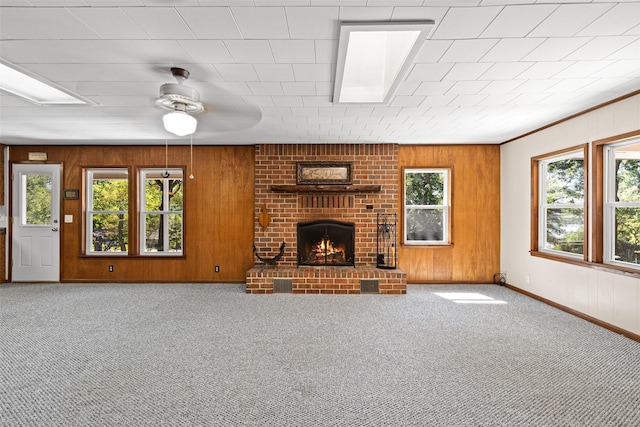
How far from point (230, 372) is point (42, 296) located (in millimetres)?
4064

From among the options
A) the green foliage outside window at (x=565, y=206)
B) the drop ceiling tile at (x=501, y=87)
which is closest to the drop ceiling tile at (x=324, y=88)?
the drop ceiling tile at (x=501, y=87)

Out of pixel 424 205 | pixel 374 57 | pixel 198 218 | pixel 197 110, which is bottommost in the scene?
pixel 198 218

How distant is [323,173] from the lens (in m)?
5.36

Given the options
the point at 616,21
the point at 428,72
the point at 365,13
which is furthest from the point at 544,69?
the point at 365,13

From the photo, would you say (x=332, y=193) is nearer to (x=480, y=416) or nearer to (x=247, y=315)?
(x=247, y=315)

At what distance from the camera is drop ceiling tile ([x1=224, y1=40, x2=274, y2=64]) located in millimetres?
2168

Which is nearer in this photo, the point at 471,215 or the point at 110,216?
the point at 471,215

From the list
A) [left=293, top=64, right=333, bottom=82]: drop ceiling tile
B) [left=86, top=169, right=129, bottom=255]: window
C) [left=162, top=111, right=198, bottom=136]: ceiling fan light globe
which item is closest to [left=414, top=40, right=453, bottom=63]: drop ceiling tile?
[left=293, top=64, right=333, bottom=82]: drop ceiling tile

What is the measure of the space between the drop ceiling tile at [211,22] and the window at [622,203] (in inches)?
156

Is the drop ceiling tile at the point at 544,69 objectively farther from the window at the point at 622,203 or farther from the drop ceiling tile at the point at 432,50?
the window at the point at 622,203

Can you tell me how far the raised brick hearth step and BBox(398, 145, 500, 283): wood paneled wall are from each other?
31.6 inches

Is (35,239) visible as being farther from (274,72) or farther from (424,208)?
(424,208)

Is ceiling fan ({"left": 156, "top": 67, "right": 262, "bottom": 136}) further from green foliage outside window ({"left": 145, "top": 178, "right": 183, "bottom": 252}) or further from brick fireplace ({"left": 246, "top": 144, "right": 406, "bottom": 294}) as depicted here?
green foliage outside window ({"left": 145, "top": 178, "right": 183, "bottom": 252})

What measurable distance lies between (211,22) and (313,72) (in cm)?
93
